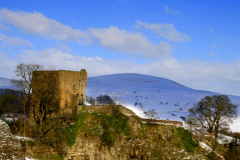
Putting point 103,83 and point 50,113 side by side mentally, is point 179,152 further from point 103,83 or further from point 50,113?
point 103,83

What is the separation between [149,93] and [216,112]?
4541 centimetres

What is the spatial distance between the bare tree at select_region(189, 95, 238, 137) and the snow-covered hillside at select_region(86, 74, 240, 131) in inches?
462

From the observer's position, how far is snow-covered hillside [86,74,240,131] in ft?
233

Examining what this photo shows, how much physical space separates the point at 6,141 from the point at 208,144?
33.7m

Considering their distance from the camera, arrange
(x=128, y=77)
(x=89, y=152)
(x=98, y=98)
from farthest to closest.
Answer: (x=128, y=77), (x=98, y=98), (x=89, y=152)

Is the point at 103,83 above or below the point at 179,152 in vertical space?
above

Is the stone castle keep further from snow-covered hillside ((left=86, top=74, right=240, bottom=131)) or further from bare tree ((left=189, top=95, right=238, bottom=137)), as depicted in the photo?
bare tree ((left=189, top=95, right=238, bottom=137))

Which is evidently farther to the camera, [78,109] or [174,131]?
[174,131]

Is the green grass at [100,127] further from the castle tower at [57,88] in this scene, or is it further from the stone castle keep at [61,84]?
the stone castle keep at [61,84]

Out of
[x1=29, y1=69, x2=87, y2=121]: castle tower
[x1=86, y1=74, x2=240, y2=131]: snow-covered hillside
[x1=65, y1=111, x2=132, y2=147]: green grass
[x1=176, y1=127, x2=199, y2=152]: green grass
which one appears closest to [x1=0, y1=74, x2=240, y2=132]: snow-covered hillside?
[x1=86, y1=74, x2=240, y2=131]: snow-covered hillside

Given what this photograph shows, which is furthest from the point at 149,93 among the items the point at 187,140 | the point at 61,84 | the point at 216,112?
the point at 61,84

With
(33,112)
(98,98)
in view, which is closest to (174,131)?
(33,112)

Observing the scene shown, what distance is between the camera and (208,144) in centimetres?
4244

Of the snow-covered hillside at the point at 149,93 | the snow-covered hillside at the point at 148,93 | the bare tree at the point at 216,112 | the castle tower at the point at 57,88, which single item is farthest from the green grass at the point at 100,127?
the snow-covered hillside at the point at 149,93
